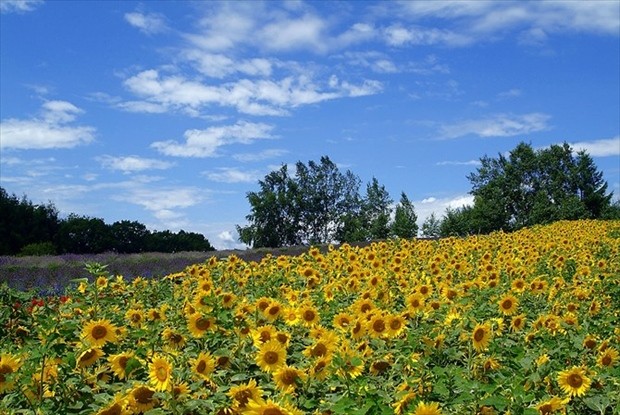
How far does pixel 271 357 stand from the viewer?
10.1ft

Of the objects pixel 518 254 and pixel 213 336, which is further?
pixel 518 254

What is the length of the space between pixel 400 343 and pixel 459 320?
872 mm

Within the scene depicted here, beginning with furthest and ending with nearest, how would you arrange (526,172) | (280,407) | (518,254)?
(526,172)
(518,254)
(280,407)

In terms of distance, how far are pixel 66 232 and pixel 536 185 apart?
28007 millimetres

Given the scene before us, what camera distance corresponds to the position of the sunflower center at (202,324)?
11.9 feet

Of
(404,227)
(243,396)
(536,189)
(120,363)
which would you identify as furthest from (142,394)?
(536,189)

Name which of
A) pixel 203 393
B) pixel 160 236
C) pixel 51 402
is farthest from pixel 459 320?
pixel 160 236

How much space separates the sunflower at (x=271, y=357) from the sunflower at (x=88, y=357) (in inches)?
29.0

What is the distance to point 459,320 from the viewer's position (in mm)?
4492

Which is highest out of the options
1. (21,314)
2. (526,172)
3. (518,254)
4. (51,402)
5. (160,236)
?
(526,172)

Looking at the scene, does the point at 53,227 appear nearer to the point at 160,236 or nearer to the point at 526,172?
the point at 160,236

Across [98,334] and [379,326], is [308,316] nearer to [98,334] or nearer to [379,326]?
[379,326]

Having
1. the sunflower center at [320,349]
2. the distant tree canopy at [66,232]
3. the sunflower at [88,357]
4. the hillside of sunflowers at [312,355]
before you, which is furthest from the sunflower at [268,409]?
the distant tree canopy at [66,232]

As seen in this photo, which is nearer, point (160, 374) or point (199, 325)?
point (160, 374)
